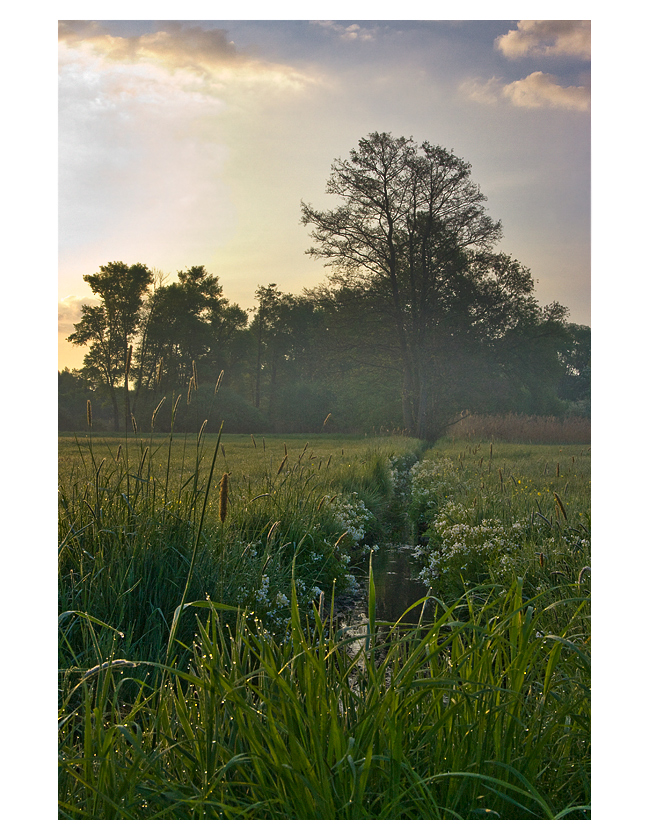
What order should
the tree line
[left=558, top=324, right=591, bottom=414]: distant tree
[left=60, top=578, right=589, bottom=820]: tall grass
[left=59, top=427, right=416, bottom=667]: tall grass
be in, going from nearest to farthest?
1. [left=60, top=578, right=589, bottom=820]: tall grass
2. [left=59, top=427, right=416, bottom=667]: tall grass
3. [left=558, top=324, right=591, bottom=414]: distant tree
4. the tree line

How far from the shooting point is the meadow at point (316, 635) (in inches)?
59.9

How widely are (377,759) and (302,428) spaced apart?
6.09 feet

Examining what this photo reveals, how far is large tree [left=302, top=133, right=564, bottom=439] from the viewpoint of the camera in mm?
2834

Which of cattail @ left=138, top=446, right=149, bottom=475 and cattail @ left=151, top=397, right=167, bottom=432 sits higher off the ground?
cattail @ left=151, top=397, right=167, bottom=432

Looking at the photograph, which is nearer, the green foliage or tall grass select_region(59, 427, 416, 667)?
tall grass select_region(59, 427, 416, 667)

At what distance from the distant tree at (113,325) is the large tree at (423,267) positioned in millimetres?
946

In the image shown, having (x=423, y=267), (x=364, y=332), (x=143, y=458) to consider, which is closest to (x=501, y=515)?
(x=364, y=332)

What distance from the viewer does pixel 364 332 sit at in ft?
10.5

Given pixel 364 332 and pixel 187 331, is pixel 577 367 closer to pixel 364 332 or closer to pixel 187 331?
pixel 364 332

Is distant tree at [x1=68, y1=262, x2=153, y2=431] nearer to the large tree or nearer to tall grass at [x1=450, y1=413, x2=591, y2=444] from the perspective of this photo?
the large tree

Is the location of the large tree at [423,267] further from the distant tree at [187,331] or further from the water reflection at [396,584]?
the water reflection at [396,584]

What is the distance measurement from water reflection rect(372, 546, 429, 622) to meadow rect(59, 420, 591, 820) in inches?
3.3

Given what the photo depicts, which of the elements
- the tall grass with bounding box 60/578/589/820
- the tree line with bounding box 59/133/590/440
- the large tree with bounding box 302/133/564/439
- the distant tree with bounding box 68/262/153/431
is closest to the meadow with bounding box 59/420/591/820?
the tall grass with bounding box 60/578/589/820
